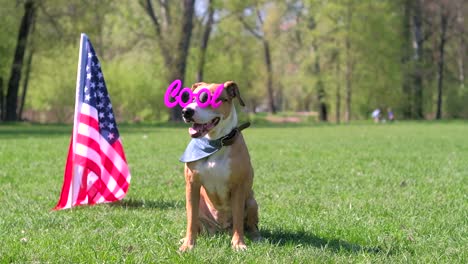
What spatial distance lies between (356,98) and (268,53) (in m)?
13.0

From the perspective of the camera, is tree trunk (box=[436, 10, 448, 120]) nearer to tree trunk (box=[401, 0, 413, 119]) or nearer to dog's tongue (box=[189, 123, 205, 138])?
tree trunk (box=[401, 0, 413, 119])

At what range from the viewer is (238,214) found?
14.3 feet

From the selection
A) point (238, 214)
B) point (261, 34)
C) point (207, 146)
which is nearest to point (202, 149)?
point (207, 146)

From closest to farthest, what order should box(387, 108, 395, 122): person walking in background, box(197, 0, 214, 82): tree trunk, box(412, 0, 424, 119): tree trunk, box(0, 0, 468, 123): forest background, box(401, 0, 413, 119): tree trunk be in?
1. box(0, 0, 468, 123): forest background
2. box(197, 0, 214, 82): tree trunk
3. box(387, 108, 395, 122): person walking in background
4. box(412, 0, 424, 119): tree trunk
5. box(401, 0, 413, 119): tree trunk

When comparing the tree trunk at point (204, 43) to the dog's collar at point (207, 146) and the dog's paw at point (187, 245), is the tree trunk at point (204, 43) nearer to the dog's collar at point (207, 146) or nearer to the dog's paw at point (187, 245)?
the dog's collar at point (207, 146)

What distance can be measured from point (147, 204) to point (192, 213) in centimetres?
228

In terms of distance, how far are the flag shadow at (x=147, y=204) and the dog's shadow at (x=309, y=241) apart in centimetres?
169

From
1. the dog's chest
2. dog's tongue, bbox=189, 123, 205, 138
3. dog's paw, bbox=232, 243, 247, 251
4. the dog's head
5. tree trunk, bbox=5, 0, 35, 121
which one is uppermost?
tree trunk, bbox=5, 0, 35, 121

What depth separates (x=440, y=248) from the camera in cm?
442

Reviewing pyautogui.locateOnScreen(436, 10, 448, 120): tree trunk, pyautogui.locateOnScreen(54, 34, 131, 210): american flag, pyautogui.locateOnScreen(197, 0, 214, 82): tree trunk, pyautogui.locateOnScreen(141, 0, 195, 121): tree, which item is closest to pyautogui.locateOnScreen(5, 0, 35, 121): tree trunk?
pyautogui.locateOnScreen(141, 0, 195, 121): tree

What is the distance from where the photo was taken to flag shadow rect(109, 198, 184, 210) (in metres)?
6.34

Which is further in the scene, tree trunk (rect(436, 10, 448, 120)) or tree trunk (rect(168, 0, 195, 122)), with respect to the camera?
tree trunk (rect(436, 10, 448, 120))

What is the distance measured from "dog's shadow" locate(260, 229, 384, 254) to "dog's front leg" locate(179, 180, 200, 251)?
2.08 feet

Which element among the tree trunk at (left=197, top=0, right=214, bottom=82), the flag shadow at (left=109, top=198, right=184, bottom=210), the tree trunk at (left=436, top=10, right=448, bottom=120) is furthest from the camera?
the tree trunk at (left=436, top=10, right=448, bottom=120)
